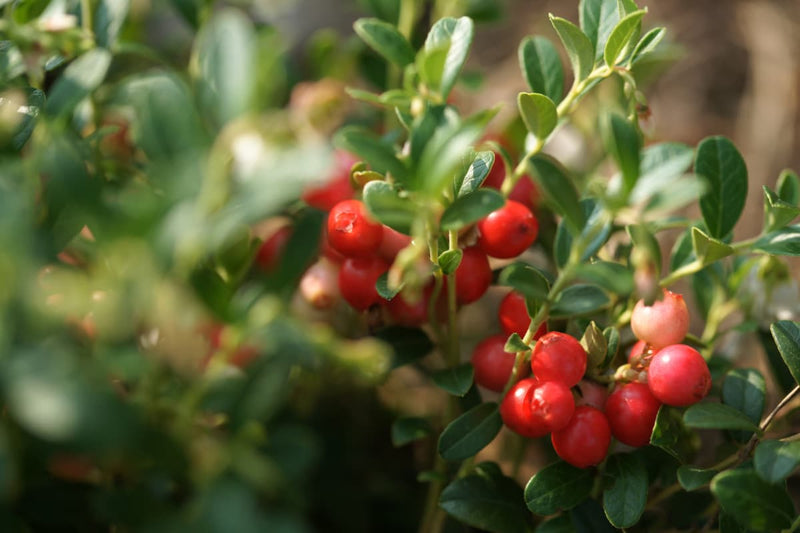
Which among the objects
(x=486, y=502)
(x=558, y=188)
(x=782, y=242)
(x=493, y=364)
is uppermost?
(x=558, y=188)

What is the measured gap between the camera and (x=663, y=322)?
648 millimetres

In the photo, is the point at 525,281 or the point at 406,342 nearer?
the point at 525,281

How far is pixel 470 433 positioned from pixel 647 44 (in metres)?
0.40

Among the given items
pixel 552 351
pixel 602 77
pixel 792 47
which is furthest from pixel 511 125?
pixel 792 47

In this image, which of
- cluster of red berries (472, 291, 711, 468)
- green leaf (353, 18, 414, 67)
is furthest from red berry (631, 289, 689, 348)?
green leaf (353, 18, 414, 67)

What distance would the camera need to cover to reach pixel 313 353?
1.48 ft

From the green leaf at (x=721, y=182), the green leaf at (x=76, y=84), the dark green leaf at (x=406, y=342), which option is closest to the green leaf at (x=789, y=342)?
the green leaf at (x=721, y=182)

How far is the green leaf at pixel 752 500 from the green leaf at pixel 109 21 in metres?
0.73

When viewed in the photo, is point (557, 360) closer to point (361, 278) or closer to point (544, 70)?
point (361, 278)

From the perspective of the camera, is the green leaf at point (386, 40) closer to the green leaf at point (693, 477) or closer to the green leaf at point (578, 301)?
the green leaf at point (578, 301)

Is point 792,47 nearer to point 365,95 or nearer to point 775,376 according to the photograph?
point 775,376

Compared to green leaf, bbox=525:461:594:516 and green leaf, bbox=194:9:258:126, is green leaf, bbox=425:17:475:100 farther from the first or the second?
green leaf, bbox=525:461:594:516

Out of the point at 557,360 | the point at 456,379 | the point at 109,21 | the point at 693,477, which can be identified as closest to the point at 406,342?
the point at 456,379

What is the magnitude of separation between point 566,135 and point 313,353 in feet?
2.91
